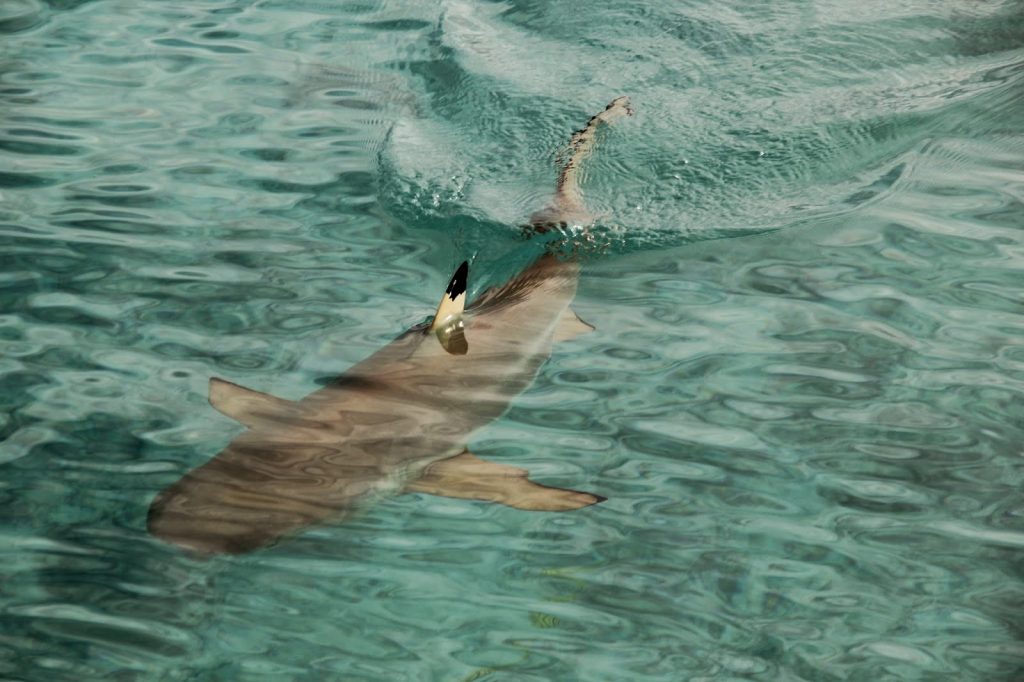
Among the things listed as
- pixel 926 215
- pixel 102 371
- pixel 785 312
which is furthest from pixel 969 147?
pixel 102 371

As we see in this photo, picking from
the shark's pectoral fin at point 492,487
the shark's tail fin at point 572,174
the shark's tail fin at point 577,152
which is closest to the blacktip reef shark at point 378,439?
the shark's pectoral fin at point 492,487

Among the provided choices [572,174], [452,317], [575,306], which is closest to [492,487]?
[452,317]

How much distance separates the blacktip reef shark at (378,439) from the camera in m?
2.96

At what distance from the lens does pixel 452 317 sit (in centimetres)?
376

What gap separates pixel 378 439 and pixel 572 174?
7.79 ft

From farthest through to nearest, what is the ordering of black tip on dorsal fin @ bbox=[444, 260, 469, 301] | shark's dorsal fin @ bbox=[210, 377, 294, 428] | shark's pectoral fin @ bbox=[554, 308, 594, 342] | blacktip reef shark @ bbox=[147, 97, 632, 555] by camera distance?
shark's pectoral fin @ bbox=[554, 308, 594, 342] → black tip on dorsal fin @ bbox=[444, 260, 469, 301] → shark's dorsal fin @ bbox=[210, 377, 294, 428] → blacktip reef shark @ bbox=[147, 97, 632, 555]

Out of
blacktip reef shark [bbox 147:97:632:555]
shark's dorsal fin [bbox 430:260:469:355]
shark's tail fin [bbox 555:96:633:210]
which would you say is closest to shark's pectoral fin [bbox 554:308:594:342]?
blacktip reef shark [bbox 147:97:632:555]

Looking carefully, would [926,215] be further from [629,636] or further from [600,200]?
[629,636]

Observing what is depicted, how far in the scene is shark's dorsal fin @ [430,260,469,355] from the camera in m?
3.68

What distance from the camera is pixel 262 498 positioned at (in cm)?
299

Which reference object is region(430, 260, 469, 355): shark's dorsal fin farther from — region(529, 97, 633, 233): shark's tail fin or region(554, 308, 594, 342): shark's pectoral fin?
region(529, 97, 633, 233): shark's tail fin

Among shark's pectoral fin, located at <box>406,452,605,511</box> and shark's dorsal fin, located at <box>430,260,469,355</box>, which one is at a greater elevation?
shark's dorsal fin, located at <box>430,260,469,355</box>

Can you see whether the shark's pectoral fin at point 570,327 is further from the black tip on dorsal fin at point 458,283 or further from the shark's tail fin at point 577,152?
the shark's tail fin at point 577,152

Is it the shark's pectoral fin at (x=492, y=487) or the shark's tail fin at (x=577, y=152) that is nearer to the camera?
the shark's pectoral fin at (x=492, y=487)
